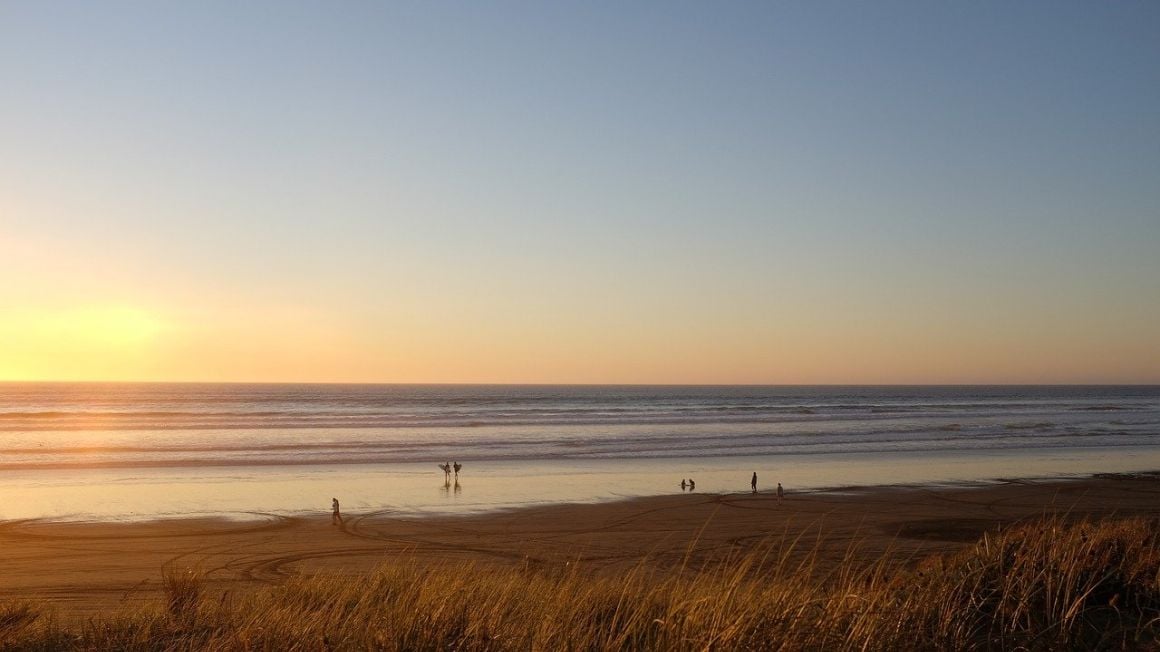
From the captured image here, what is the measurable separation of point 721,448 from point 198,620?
129 ft

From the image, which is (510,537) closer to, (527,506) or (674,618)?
(527,506)

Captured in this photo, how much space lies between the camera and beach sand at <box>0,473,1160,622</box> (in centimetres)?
1602

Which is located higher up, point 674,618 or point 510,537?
point 674,618

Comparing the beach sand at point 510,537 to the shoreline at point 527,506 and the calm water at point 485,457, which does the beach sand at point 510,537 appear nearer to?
the shoreline at point 527,506

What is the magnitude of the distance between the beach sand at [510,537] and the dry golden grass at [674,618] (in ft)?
19.8

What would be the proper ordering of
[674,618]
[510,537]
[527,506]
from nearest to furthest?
[674,618], [510,537], [527,506]

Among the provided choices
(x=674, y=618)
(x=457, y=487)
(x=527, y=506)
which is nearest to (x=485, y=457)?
(x=457, y=487)

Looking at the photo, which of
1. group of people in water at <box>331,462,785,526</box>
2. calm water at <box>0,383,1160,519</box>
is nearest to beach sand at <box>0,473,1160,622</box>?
group of people in water at <box>331,462,785,526</box>

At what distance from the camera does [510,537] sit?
20.0 m

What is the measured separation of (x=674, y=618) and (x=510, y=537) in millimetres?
13860

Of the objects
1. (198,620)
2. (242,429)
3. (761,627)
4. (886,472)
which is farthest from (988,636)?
(242,429)

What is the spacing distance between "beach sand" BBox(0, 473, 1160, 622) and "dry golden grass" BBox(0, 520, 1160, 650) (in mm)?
6050

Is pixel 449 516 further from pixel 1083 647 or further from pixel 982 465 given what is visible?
pixel 982 465

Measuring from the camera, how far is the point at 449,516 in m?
23.2
